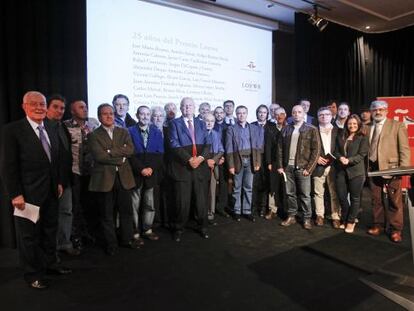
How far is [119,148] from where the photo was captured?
288cm

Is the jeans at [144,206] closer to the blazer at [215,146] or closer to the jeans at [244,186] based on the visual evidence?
the blazer at [215,146]

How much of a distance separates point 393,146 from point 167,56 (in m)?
2.94

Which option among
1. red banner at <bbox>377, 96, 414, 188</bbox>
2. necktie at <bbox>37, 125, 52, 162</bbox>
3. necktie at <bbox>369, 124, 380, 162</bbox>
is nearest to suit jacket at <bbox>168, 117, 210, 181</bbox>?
necktie at <bbox>37, 125, 52, 162</bbox>

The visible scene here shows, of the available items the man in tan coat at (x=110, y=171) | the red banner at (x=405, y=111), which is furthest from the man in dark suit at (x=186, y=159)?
the red banner at (x=405, y=111)

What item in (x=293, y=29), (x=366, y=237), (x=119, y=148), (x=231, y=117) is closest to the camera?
(x=119, y=148)

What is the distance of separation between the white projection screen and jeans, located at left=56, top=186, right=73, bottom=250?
48.5 inches

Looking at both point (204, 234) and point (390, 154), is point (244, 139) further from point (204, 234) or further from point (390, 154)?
point (390, 154)

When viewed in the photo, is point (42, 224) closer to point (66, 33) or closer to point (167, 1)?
point (66, 33)

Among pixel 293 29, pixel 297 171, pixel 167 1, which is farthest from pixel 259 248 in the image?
pixel 293 29

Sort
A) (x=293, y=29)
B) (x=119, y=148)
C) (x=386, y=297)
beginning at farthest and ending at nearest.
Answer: (x=293, y=29)
(x=119, y=148)
(x=386, y=297)

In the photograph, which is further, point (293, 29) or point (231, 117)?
point (293, 29)

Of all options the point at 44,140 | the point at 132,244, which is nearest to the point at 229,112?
the point at 132,244

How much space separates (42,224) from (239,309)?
5.21 feet

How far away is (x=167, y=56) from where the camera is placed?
4336mm
